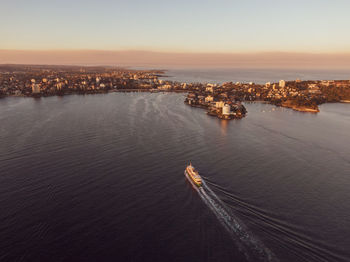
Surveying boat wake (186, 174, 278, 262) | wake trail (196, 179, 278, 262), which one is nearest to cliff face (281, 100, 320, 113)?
boat wake (186, 174, 278, 262)

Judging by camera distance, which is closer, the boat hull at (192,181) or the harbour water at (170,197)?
the harbour water at (170,197)

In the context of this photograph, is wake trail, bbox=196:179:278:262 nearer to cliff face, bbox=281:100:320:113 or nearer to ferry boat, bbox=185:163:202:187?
ferry boat, bbox=185:163:202:187

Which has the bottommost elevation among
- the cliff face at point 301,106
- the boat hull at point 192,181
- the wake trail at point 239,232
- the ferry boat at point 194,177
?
the wake trail at point 239,232

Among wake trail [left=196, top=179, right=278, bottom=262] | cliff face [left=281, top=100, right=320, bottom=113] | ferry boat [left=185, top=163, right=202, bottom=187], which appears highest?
cliff face [left=281, top=100, right=320, bottom=113]

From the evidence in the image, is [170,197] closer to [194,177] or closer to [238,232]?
[194,177]

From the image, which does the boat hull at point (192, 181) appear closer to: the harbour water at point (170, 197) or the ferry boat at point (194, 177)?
the ferry boat at point (194, 177)

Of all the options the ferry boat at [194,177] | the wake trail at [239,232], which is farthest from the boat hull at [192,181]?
the wake trail at [239,232]

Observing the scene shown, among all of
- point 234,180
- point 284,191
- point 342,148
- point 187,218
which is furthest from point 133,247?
point 342,148
